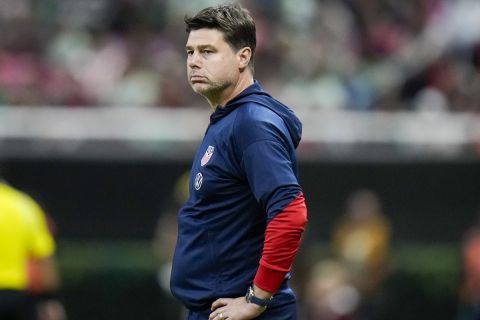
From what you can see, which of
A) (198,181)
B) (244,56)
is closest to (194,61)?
(244,56)

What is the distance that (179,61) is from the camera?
14.0 meters

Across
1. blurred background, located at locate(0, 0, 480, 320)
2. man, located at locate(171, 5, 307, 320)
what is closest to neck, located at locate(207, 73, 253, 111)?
man, located at locate(171, 5, 307, 320)

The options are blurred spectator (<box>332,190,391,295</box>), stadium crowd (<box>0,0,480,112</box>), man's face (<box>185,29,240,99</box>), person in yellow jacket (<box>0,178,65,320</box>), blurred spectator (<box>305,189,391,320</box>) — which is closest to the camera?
man's face (<box>185,29,240,99</box>)

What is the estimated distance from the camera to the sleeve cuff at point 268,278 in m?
4.32

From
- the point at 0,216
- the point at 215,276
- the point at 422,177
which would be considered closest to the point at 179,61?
the point at 422,177

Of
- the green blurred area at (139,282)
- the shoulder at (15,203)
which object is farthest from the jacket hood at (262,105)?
the green blurred area at (139,282)

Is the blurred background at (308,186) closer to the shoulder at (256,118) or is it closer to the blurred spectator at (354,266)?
the blurred spectator at (354,266)

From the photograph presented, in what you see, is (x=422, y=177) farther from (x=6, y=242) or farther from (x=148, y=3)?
(x=6, y=242)

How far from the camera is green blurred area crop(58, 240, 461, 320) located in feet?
39.9

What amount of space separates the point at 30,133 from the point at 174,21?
11.6ft

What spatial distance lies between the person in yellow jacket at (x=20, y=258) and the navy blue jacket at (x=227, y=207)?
289cm

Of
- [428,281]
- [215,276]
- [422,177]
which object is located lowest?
[428,281]

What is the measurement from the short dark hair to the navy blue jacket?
0.19 m

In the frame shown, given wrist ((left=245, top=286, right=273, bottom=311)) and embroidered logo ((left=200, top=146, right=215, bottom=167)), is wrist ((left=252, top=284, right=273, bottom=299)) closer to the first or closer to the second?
wrist ((left=245, top=286, right=273, bottom=311))
